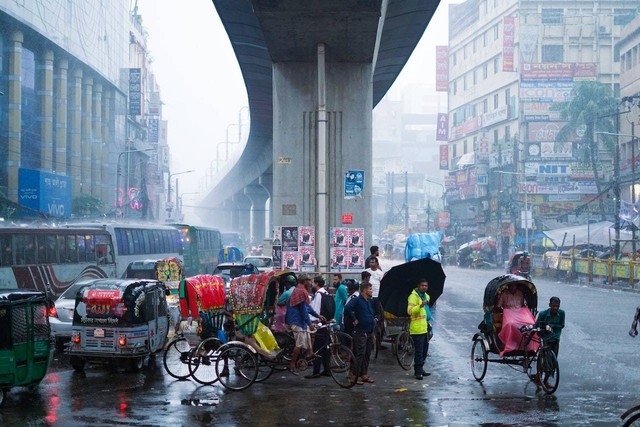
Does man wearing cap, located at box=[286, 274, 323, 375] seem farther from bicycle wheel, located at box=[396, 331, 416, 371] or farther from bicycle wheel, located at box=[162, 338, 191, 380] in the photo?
bicycle wheel, located at box=[396, 331, 416, 371]

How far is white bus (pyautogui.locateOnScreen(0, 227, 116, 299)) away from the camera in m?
27.0

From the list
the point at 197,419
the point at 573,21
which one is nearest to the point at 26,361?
the point at 197,419

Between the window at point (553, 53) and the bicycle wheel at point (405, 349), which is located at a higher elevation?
the window at point (553, 53)

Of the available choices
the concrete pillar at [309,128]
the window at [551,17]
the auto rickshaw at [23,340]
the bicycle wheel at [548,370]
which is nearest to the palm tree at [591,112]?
the window at [551,17]

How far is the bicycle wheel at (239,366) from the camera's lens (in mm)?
13469

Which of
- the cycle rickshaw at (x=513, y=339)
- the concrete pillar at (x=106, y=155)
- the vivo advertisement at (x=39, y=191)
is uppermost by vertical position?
the concrete pillar at (x=106, y=155)

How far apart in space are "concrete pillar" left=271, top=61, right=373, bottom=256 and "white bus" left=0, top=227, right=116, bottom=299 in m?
9.07

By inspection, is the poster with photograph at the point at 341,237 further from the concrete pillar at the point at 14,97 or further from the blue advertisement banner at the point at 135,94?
the blue advertisement banner at the point at 135,94

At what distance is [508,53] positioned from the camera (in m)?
95.2

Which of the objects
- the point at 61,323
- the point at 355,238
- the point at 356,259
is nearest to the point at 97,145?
the point at 355,238

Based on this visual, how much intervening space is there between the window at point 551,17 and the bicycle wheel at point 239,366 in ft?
300

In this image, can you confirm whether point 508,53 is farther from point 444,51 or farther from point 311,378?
point 311,378

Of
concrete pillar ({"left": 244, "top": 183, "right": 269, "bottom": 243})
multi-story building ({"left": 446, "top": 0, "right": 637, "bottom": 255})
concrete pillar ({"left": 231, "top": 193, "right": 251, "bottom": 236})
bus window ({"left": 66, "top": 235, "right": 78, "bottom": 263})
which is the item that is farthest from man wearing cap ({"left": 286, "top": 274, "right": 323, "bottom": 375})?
concrete pillar ({"left": 231, "top": 193, "right": 251, "bottom": 236})

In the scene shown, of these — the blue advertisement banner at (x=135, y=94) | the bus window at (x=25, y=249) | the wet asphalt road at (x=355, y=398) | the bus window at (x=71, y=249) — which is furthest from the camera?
the blue advertisement banner at (x=135, y=94)
